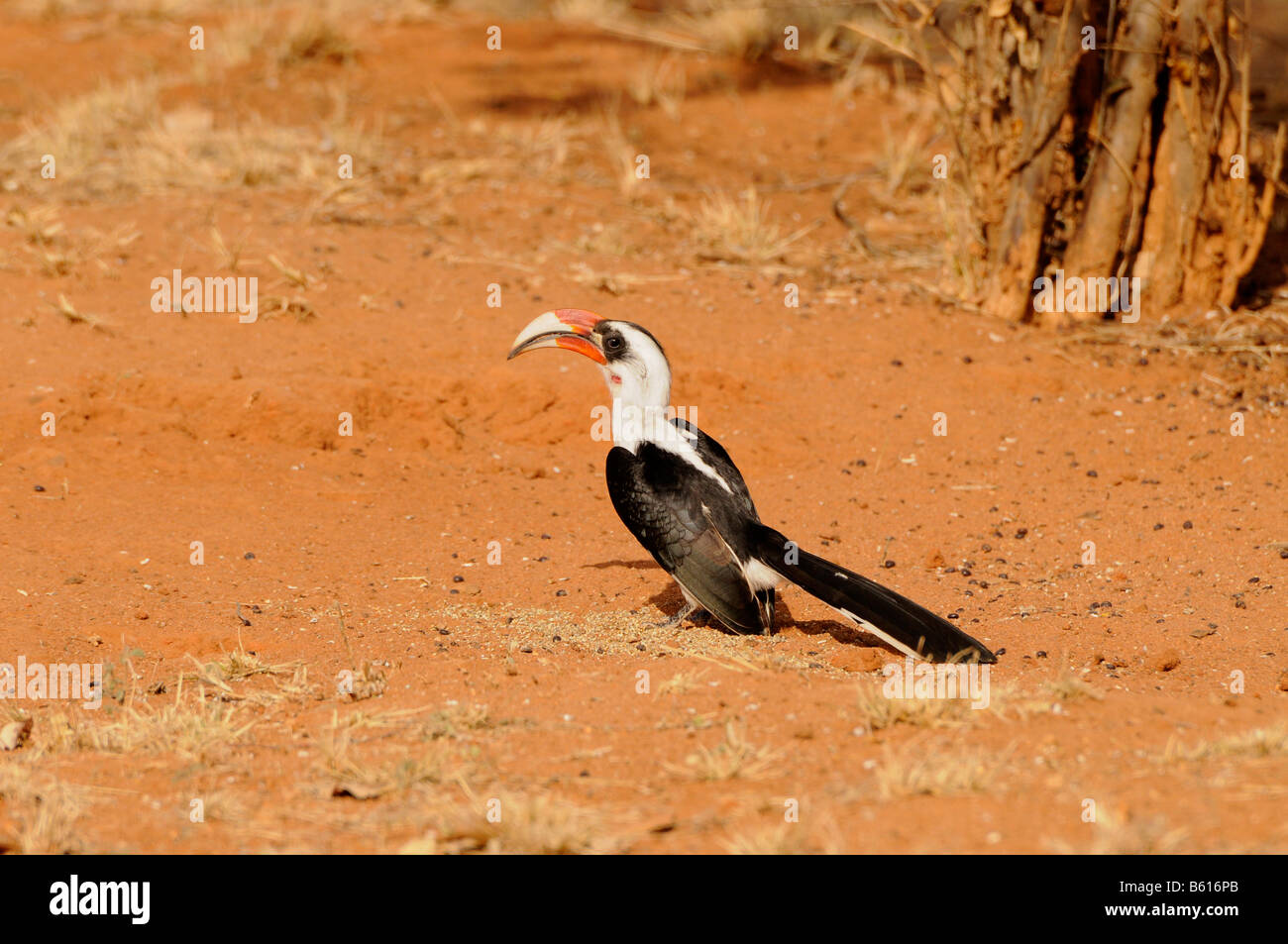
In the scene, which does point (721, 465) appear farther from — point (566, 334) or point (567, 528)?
point (567, 528)

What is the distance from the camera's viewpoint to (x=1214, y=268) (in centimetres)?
865

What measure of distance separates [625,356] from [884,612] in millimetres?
1602

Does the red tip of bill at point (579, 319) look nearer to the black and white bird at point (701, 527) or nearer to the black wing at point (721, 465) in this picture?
the black and white bird at point (701, 527)

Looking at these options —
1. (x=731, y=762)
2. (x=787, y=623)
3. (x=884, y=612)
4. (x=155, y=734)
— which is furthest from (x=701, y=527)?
(x=155, y=734)

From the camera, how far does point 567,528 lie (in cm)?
685

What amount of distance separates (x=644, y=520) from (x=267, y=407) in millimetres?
2547

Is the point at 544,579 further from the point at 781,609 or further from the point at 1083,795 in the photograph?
the point at 1083,795

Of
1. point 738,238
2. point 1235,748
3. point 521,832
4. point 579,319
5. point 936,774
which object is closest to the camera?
point 521,832

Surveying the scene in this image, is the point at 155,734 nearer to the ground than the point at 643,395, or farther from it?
nearer to the ground

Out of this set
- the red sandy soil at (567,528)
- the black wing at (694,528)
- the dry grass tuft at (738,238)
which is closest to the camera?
the red sandy soil at (567,528)

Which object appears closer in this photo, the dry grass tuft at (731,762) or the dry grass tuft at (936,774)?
the dry grass tuft at (936,774)

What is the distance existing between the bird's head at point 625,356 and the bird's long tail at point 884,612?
957 mm

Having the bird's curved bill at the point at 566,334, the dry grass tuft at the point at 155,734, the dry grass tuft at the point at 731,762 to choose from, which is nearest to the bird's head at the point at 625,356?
the bird's curved bill at the point at 566,334

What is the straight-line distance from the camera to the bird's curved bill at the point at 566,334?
611 centimetres
